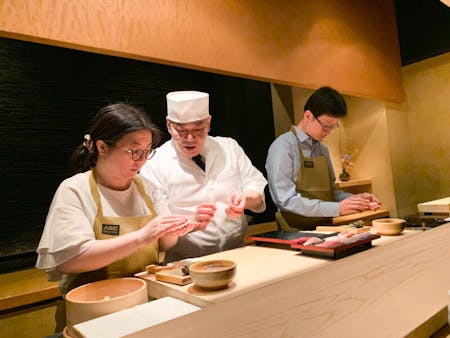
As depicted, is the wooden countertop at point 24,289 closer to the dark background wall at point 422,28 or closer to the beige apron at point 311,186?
the beige apron at point 311,186

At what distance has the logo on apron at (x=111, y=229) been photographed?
56.8 inches

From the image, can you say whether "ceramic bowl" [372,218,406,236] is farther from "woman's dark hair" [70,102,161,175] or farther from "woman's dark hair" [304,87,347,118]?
"woman's dark hair" [70,102,161,175]

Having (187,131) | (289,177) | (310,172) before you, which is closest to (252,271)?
(187,131)

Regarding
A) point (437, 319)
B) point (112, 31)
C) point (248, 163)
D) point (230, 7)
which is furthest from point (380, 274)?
point (230, 7)

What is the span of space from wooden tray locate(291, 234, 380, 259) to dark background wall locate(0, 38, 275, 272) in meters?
1.06

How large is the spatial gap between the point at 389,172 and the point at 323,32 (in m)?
1.25

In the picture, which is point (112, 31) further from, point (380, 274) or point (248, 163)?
point (380, 274)

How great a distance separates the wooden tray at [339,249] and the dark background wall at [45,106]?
1061 mm

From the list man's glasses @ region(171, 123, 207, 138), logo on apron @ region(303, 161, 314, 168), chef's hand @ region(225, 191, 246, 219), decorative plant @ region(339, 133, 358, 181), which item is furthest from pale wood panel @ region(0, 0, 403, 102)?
chef's hand @ region(225, 191, 246, 219)

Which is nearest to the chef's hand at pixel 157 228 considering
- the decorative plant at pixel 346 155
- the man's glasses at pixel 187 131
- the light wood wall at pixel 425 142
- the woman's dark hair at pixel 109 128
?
the woman's dark hair at pixel 109 128

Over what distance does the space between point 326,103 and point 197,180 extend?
1.16 metres

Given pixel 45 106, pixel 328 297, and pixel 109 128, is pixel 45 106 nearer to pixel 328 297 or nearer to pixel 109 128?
pixel 109 128

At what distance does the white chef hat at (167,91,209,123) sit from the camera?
Answer: 188 cm

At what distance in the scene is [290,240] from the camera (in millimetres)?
1654
